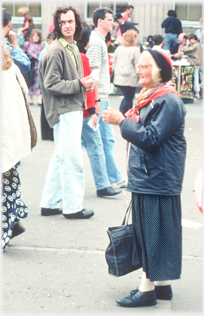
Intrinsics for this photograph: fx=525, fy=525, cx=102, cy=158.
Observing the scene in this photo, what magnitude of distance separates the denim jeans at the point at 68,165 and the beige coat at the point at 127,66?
4850 millimetres

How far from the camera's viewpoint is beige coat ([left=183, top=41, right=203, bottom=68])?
15.3 m

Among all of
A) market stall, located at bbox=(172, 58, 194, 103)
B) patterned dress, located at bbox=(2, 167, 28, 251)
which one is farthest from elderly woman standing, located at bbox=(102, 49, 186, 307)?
market stall, located at bbox=(172, 58, 194, 103)

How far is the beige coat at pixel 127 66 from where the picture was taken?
32.7 ft

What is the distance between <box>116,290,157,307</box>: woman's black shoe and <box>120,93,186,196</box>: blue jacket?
0.71m

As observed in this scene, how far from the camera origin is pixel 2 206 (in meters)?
4.43

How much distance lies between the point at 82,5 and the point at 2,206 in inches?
667

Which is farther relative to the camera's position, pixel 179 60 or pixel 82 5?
pixel 82 5

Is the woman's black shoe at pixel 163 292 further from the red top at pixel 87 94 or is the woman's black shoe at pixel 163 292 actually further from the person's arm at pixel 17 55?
the red top at pixel 87 94

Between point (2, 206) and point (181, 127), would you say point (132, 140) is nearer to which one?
point (181, 127)

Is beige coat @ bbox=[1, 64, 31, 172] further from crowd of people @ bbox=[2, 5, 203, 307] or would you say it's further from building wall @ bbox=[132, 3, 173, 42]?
building wall @ bbox=[132, 3, 173, 42]

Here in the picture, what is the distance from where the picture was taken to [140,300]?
3.54m

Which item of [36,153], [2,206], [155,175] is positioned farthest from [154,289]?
[36,153]

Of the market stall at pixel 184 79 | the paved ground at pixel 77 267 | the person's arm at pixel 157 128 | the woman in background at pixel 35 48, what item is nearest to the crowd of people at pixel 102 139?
the person's arm at pixel 157 128

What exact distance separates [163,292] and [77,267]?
2.74 feet
